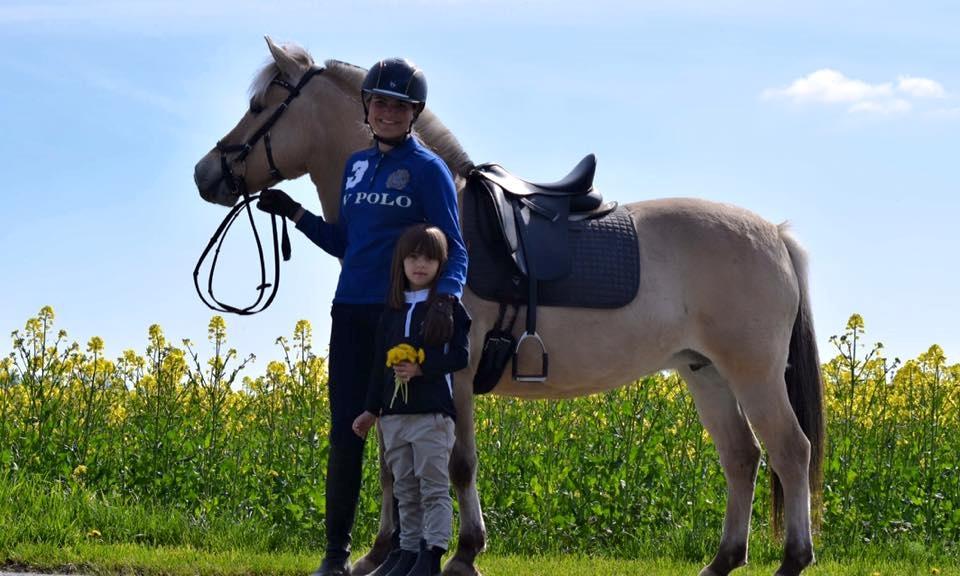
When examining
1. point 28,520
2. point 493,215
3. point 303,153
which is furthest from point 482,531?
point 28,520

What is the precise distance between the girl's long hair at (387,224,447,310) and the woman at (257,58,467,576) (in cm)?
11

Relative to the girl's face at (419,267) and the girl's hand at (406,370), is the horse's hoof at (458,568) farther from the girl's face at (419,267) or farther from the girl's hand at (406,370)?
the girl's face at (419,267)

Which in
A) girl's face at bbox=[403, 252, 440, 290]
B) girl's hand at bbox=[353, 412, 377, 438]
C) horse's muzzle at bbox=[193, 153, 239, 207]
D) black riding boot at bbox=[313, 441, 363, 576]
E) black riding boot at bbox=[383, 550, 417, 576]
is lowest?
black riding boot at bbox=[383, 550, 417, 576]

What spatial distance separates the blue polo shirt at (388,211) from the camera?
518 cm

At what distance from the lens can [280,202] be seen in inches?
226

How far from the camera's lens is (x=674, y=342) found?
6301 millimetres

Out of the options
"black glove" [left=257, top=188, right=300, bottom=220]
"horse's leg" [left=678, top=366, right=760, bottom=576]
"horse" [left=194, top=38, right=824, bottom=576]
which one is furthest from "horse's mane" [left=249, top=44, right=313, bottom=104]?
"horse's leg" [left=678, top=366, right=760, bottom=576]

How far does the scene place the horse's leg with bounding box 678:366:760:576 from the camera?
656 cm

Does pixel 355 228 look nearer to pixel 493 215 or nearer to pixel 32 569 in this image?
pixel 493 215

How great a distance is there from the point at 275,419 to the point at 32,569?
8.87ft

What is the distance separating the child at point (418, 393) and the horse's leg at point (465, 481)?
328mm

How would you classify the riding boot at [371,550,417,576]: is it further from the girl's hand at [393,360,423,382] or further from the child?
the girl's hand at [393,360,423,382]

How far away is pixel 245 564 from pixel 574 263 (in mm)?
2546

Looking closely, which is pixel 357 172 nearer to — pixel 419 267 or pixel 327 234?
pixel 327 234
